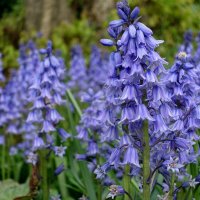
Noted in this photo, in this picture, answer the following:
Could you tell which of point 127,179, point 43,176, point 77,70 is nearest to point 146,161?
point 127,179

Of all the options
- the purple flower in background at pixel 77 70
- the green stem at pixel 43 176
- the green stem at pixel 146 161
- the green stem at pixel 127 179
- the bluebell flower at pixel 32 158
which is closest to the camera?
the green stem at pixel 146 161

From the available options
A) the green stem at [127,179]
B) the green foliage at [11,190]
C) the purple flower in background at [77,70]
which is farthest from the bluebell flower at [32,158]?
the purple flower in background at [77,70]

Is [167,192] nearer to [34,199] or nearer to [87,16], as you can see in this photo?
[34,199]

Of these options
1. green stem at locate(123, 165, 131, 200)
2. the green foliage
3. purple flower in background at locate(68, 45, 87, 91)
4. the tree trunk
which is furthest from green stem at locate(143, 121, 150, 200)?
the tree trunk

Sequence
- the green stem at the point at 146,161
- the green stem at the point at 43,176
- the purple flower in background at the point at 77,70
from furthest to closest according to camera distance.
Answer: the purple flower in background at the point at 77,70 < the green stem at the point at 43,176 < the green stem at the point at 146,161

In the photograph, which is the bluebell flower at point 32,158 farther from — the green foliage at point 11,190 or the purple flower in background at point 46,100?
the green foliage at point 11,190

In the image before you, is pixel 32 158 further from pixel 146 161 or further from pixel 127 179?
pixel 146 161

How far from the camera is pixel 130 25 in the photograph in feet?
9.78

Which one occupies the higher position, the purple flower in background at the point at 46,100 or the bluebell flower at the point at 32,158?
the purple flower in background at the point at 46,100

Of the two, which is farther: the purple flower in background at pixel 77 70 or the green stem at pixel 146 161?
the purple flower in background at pixel 77 70

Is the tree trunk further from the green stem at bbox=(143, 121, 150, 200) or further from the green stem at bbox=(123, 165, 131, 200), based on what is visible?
the green stem at bbox=(143, 121, 150, 200)

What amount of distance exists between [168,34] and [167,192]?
9588 millimetres

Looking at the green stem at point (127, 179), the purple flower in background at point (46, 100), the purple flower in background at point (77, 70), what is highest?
the purple flower in background at point (77, 70)

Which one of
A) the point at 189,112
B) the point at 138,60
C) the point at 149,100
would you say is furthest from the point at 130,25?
the point at 189,112
